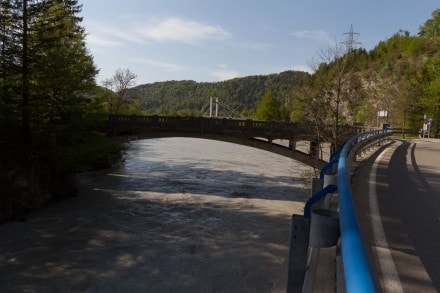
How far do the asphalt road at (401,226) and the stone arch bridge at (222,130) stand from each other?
17391 millimetres

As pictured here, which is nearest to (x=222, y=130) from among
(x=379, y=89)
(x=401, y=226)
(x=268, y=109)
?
(x=401, y=226)

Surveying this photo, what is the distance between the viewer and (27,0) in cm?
2073

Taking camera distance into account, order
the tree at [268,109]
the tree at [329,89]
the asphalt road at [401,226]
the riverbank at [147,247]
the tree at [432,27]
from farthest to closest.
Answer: the tree at [432,27] < the tree at [268,109] < the tree at [329,89] < the riverbank at [147,247] < the asphalt road at [401,226]

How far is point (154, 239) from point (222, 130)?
1521 cm

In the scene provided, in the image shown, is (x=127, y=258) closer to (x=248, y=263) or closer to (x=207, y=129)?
(x=248, y=263)

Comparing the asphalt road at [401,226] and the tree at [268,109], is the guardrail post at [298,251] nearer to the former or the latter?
the asphalt road at [401,226]

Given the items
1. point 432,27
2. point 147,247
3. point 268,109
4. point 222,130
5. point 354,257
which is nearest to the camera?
point 354,257

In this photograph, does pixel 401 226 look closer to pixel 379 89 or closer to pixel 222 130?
pixel 222 130

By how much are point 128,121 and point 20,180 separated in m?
A: 12.2

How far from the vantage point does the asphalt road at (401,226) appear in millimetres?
3426

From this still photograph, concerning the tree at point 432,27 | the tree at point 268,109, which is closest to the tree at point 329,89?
the tree at point 268,109

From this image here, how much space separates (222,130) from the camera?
92.0ft

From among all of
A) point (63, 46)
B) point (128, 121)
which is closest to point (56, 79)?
point (63, 46)

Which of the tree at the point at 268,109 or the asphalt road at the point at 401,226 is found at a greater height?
the tree at the point at 268,109
